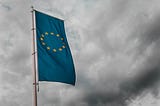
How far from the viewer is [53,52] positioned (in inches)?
1076

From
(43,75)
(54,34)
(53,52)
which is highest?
(54,34)

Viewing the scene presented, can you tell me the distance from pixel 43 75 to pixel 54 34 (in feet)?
13.6

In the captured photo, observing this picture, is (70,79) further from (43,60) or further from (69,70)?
(43,60)

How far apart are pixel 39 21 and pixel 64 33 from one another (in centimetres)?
253

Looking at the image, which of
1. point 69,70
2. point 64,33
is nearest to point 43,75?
point 69,70

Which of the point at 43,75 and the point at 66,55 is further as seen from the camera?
Answer: the point at 66,55

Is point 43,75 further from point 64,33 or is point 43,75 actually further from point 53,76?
point 64,33

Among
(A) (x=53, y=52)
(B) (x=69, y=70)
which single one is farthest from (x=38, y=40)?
(B) (x=69, y=70)

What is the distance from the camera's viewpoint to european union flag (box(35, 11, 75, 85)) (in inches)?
1042

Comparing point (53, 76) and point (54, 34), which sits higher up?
point (54, 34)

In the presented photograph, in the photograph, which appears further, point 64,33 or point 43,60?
point 64,33

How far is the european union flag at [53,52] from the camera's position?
2647 centimetres

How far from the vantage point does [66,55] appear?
28.1 meters

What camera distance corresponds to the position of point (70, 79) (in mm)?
27219
